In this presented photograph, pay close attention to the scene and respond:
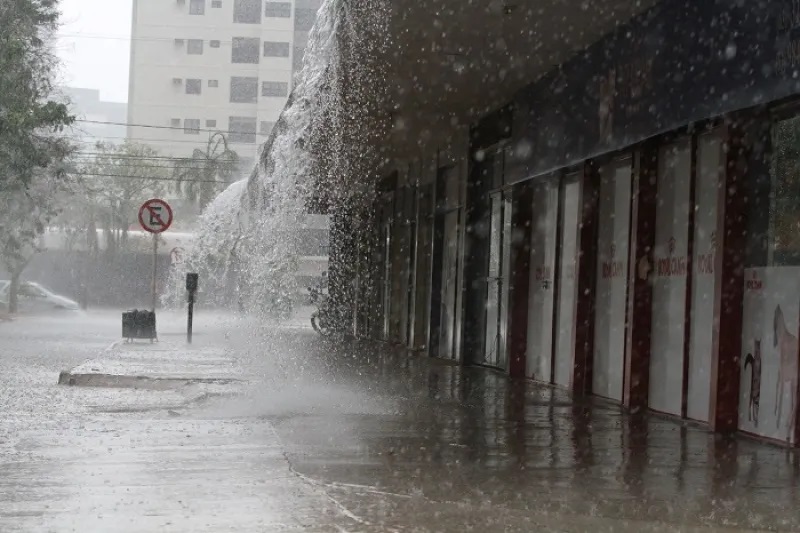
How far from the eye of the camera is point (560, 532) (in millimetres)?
5789

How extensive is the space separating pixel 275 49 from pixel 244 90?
3790 millimetres

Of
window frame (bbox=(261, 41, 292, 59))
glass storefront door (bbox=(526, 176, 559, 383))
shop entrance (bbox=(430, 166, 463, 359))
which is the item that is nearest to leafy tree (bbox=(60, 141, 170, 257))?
window frame (bbox=(261, 41, 292, 59))

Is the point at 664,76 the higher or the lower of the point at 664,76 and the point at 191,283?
the higher

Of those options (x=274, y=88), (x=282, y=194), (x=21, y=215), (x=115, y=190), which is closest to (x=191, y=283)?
(x=282, y=194)

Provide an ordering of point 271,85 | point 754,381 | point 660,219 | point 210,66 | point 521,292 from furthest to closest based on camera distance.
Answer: point 210,66 < point 271,85 < point 521,292 < point 660,219 < point 754,381

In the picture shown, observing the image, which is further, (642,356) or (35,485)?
(642,356)

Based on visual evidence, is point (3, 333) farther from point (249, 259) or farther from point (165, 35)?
point (165, 35)

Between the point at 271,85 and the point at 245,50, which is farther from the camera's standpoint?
the point at 245,50

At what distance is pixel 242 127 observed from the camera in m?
81.3

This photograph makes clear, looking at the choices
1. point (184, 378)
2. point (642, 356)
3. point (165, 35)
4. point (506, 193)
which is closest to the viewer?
point (642, 356)

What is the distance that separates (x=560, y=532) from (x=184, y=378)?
8.86 metres

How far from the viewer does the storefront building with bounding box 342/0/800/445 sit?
9.60 meters

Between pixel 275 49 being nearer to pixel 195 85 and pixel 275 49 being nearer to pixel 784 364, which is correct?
pixel 195 85

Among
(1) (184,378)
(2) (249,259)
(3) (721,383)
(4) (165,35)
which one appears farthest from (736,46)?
(4) (165,35)
